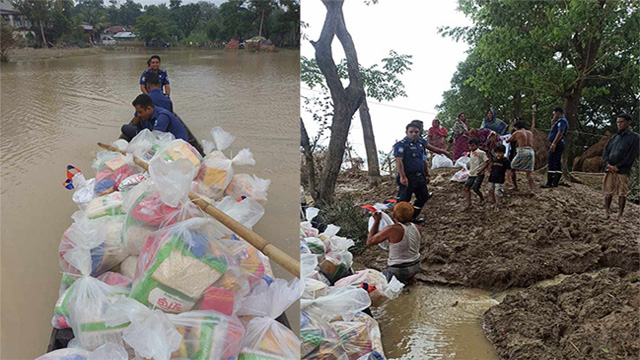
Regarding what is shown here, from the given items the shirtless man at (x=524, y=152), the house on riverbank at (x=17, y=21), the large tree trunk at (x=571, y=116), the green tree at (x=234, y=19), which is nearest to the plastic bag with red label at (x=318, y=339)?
the green tree at (x=234, y=19)

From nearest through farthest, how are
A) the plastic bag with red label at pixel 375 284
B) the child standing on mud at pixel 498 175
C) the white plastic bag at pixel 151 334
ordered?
the white plastic bag at pixel 151 334, the plastic bag with red label at pixel 375 284, the child standing on mud at pixel 498 175

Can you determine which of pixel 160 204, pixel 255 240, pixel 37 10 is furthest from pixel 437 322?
pixel 37 10

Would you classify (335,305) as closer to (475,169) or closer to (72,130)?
(475,169)

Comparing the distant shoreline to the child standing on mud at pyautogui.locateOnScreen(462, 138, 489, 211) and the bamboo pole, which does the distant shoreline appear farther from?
the child standing on mud at pyautogui.locateOnScreen(462, 138, 489, 211)

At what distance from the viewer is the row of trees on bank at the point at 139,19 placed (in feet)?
5.56

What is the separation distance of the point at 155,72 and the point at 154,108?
19cm

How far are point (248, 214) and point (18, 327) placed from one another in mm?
1135

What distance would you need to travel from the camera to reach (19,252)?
223 cm

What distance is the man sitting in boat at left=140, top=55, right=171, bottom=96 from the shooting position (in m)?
2.43

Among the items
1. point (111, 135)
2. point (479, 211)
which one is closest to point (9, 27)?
point (111, 135)

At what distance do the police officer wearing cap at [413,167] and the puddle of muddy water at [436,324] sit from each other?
1.48 feet

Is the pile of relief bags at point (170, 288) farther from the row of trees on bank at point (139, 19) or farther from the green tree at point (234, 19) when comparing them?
the row of trees on bank at point (139, 19)

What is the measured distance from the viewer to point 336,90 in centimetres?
203

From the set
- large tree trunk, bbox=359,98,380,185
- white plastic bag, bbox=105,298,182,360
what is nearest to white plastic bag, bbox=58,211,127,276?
white plastic bag, bbox=105,298,182,360
